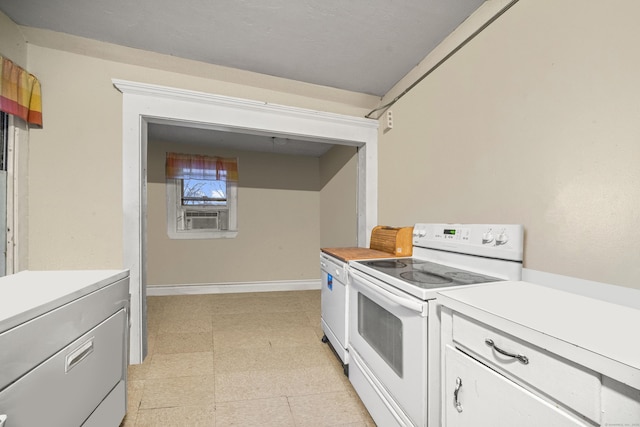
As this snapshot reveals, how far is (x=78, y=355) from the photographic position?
0.94m

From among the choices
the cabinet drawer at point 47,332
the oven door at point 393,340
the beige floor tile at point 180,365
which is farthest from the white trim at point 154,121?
Result: the oven door at point 393,340

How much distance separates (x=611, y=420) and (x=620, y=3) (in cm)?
134

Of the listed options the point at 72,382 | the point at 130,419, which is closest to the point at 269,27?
the point at 72,382

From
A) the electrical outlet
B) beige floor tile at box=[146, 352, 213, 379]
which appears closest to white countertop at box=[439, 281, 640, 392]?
the electrical outlet

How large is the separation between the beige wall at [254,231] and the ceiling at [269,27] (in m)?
2.00

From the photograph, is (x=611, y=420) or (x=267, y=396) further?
(x=267, y=396)

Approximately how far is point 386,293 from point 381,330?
298 mm

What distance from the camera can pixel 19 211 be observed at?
1656 millimetres

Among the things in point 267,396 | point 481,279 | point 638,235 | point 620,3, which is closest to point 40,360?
point 267,396

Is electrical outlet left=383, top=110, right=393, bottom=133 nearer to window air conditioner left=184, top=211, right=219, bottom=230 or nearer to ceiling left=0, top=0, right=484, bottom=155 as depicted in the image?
ceiling left=0, top=0, right=484, bottom=155

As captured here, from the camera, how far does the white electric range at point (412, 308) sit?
0.99 m

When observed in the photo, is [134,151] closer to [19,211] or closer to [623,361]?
[19,211]

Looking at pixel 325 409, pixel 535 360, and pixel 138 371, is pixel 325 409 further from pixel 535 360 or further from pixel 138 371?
pixel 138 371

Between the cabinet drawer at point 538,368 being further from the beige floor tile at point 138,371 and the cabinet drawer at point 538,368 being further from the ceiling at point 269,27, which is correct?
the beige floor tile at point 138,371
